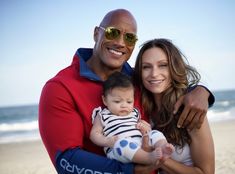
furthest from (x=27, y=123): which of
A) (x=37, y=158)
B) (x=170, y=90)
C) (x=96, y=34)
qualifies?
(x=170, y=90)

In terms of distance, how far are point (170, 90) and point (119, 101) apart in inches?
26.4

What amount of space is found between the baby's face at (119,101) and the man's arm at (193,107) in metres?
0.50

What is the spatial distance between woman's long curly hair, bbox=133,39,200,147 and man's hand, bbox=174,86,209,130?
0.39 feet

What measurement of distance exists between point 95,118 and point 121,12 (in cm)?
125

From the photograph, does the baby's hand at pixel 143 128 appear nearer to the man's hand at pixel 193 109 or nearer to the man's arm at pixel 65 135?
the man's hand at pixel 193 109

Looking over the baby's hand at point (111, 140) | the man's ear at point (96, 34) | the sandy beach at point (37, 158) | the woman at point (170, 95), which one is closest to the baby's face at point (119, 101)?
the baby's hand at point (111, 140)

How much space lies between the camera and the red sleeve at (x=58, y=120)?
2.76m

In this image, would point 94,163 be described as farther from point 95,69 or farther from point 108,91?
point 95,69

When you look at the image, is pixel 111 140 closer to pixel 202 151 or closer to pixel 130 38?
pixel 202 151

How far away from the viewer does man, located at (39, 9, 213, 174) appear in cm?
264

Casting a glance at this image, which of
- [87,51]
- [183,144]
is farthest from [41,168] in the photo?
[183,144]

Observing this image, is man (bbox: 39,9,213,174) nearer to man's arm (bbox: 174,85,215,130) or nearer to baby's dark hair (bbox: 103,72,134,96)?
man's arm (bbox: 174,85,215,130)

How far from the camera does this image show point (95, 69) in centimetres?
365

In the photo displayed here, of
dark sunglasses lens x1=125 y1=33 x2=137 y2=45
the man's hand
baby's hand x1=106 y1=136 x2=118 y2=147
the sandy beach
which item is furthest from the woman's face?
the sandy beach
